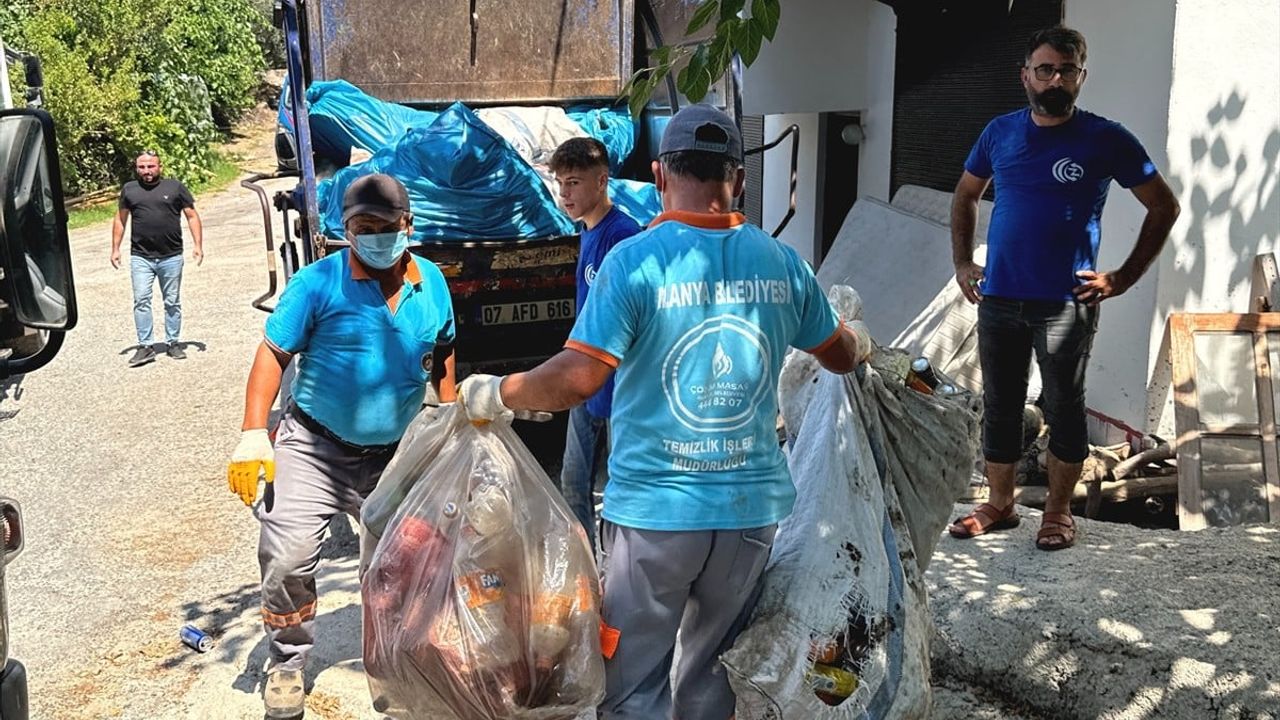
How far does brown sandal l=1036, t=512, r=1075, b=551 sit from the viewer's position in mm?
3898

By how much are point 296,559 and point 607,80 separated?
180 inches

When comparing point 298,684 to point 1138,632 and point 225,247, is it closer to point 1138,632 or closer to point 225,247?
point 1138,632

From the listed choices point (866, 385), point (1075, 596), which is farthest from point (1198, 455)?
point (866, 385)

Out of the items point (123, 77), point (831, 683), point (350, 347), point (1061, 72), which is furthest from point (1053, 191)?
point (123, 77)

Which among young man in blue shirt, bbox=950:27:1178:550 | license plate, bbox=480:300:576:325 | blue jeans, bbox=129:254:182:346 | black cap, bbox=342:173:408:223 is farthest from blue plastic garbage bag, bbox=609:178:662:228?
blue jeans, bbox=129:254:182:346

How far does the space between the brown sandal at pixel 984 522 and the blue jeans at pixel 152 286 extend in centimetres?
683

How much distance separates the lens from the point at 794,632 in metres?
2.54

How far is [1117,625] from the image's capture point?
3.33 meters

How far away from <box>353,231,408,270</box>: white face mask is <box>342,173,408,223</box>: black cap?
0.06m

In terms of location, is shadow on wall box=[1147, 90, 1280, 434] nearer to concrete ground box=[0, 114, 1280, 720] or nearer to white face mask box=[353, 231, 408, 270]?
concrete ground box=[0, 114, 1280, 720]

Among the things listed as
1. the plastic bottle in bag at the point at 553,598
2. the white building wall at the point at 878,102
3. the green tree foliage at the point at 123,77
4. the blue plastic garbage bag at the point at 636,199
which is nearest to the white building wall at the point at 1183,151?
the blue plastic garbage bag at the point at 636,199

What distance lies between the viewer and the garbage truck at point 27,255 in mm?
2338

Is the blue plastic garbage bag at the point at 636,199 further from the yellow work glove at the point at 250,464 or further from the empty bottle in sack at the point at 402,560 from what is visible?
the empty bottle in sack at the point at 402,560

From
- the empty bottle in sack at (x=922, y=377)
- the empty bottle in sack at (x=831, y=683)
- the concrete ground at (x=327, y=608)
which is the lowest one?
the concrete ground at (x=327, y=608)
